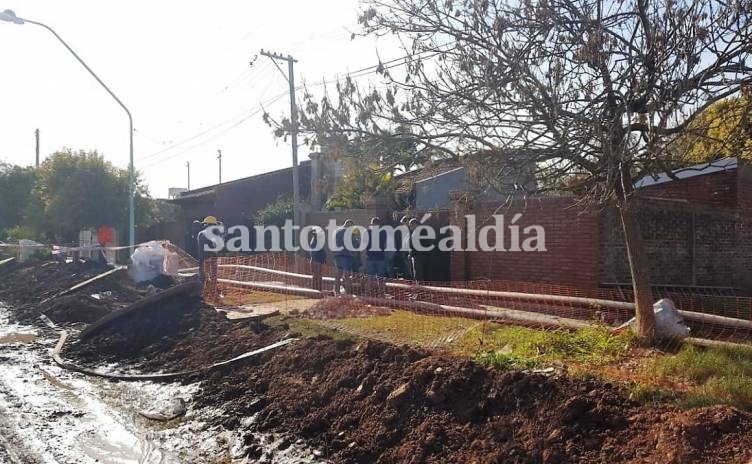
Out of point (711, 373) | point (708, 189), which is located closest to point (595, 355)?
point (711, 373)

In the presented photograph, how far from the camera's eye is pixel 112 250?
73.3 feet

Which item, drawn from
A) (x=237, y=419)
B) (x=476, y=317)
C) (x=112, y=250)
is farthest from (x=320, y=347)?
(x=112, y=250)

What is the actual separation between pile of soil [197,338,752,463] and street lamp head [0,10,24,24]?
1300cm

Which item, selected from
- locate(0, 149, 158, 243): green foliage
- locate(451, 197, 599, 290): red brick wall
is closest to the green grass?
locate(451, 197, 599, 290): red brick wall

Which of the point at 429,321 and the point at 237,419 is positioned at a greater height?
the point at 429,321

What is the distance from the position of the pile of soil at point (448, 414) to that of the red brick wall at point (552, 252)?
3770mm

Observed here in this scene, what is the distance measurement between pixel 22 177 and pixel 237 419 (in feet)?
126

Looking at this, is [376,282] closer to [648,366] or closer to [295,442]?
[295,442]

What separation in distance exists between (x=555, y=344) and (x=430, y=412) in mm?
1793

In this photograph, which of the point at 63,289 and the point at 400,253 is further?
the point at 63,289

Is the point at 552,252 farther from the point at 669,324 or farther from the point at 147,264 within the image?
the point at 147,264

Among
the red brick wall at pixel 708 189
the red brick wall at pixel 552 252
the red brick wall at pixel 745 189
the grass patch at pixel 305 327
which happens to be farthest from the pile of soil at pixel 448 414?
the red brick wall at pixel 745 189

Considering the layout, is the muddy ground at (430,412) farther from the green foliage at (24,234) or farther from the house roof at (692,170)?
the green foliage at (24,234)

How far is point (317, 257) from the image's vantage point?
41.5 ft
